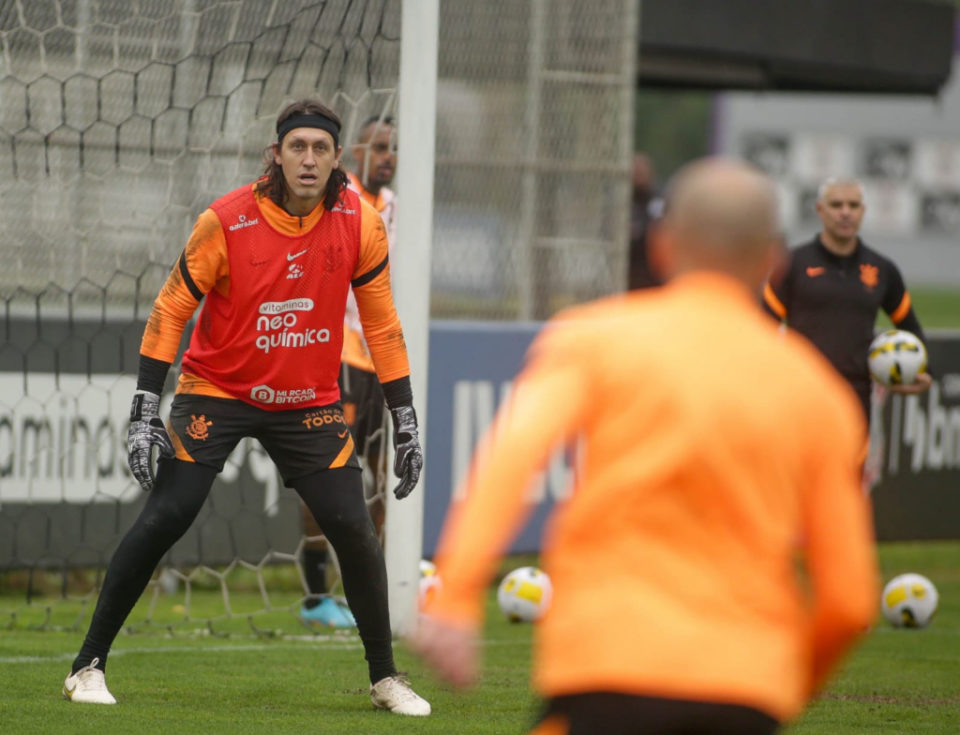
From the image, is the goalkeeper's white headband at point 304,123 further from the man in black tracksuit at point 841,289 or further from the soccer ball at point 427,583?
the man in black tracksuit at point 841,289

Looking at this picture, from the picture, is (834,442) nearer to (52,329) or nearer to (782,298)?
(782,298)

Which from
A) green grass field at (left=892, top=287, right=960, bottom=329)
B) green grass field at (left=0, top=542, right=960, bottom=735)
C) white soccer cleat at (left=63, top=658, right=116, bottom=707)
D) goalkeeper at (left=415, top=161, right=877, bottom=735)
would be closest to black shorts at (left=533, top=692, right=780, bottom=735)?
goalkeeper at (left=415, top=161, right=877, bottom=735)

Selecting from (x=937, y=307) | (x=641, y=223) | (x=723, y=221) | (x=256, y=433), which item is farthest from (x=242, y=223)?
(x=937, y=307)

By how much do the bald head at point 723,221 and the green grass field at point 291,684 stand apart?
2956 millimetres

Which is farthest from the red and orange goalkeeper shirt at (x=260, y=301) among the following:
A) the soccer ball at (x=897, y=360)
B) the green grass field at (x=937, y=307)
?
the green grass field at (x=937, y=307)

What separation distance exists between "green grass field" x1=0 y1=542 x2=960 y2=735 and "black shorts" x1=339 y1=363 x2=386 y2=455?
3.13 ft

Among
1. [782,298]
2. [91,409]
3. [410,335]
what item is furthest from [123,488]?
[782,298]

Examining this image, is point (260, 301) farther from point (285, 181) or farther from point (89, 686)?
point (89, 686)

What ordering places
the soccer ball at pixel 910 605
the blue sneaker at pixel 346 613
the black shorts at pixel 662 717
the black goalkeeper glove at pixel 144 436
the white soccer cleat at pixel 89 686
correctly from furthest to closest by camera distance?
the soccer ball at pixel 910 605
the blue sneaker at pixel 346 613
the white soccer cleat at pixel 89 686
the black goalkeeper glove at pixel 144 436
the black shorts at pixel 662 717

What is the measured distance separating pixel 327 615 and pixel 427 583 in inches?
20.1

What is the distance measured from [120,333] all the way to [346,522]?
3.49 meters

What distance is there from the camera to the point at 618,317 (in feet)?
7.75

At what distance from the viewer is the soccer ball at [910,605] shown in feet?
26.8

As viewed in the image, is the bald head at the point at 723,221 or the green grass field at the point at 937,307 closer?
the bald head at the point at 723,221
